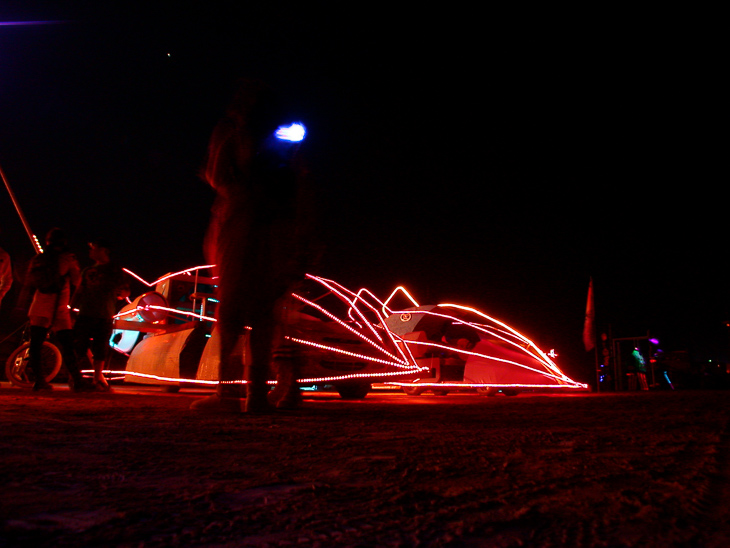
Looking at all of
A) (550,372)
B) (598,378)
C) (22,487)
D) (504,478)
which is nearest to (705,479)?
(504,478)

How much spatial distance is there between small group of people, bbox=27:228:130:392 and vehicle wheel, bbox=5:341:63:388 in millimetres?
1041

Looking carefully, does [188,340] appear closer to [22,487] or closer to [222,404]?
[222,404]

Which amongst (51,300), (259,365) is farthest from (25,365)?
(259,365)

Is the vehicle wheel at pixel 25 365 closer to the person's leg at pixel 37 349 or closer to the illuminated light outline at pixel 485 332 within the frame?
the person's leg at pixel 37 349

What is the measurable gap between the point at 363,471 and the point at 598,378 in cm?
1579

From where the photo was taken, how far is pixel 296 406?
3.70m

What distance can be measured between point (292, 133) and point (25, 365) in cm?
534

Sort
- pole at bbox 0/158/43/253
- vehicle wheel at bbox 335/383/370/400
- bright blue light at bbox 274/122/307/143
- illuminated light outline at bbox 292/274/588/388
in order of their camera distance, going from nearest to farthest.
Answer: bright blue light at bbox 274/122/307/143 → vehicle wheel at bbox 335/383/370/400 → illuminated light outline at bbox 292/274/588/388 → pole at bbox 0/158/43/253

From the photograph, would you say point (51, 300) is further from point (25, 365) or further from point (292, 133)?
point (292, 133)

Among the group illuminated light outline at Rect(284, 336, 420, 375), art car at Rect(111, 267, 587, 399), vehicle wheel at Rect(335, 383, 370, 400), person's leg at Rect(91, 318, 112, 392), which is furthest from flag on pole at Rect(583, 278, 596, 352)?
person's leg at Rect(91, 318, 112, 392)

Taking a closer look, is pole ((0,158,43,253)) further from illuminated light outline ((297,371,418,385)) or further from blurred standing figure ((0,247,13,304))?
illuminated light outline ((297,371,418,385))

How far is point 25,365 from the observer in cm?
665

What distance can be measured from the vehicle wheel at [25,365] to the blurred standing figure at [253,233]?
4487 millimetres

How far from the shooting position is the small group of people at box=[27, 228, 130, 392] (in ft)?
18.3
